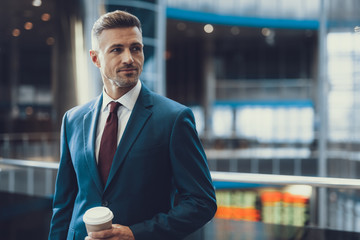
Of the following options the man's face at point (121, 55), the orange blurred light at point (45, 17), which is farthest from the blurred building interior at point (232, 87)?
the man's face at point (121, 55)

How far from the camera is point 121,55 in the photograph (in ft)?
4.32

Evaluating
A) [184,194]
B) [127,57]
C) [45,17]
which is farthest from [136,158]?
[45,17]

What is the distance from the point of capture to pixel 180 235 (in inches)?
51.6

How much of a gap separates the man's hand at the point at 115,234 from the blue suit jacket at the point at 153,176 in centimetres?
3

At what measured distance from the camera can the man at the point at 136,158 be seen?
1.29 m

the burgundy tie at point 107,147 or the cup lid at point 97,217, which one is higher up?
the burgundy tie at point 107,147

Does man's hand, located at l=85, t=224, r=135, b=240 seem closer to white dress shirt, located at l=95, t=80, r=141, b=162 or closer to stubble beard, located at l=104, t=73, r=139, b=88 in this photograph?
white dress shirt, located at l=95, t=80, r=141, b=162

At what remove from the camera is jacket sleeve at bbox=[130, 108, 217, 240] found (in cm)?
127

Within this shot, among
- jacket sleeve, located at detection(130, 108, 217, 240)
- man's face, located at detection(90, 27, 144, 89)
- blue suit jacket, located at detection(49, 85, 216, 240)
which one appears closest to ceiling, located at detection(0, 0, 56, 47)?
man's face, located at detection(90, 27, 144, 89)

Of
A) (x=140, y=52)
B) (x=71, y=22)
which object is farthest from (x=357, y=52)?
(x=140, y=52)

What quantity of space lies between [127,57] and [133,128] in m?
0.28

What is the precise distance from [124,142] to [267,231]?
170 centimetres

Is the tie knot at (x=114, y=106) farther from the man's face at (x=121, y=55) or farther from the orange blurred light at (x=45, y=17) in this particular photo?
the orange blurred light at (x=45, y=17)

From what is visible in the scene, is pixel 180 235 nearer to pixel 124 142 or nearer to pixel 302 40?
pixel 124 142
